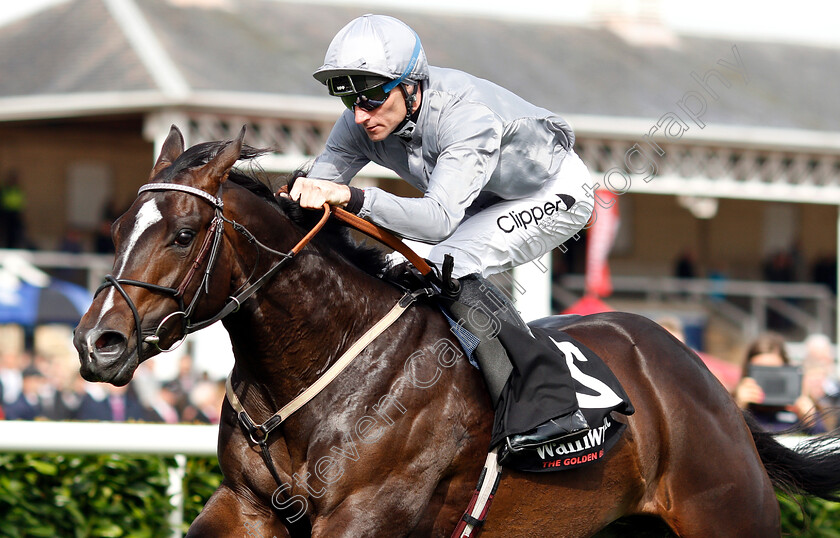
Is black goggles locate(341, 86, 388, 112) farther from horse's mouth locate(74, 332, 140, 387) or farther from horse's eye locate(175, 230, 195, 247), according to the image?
horse's mouth locate(74, 332, 140, 387)

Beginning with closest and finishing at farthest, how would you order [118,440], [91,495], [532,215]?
1. [532,215]
2. [118,440]
3. [91,495]

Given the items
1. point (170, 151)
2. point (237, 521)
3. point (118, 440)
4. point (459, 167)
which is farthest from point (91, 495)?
point (459, 167)

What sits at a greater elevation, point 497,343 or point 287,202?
point 287,202

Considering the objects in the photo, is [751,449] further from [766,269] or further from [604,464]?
[766,269]

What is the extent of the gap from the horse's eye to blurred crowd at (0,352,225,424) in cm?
493

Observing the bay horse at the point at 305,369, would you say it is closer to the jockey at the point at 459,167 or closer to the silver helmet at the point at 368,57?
the jockey at the point at 459,167

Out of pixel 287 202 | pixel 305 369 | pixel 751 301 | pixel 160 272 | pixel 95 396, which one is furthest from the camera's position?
pixel 751 301

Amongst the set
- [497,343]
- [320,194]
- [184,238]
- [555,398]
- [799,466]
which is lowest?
[799,466]

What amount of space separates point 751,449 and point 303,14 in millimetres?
14867

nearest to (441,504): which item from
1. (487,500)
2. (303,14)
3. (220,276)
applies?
(487,500)

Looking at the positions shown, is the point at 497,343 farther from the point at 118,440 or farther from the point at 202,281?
the point at 118,440

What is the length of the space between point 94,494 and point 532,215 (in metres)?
2.15

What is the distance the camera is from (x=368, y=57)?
3.04 meters

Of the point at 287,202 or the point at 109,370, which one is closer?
the point at 109,370
